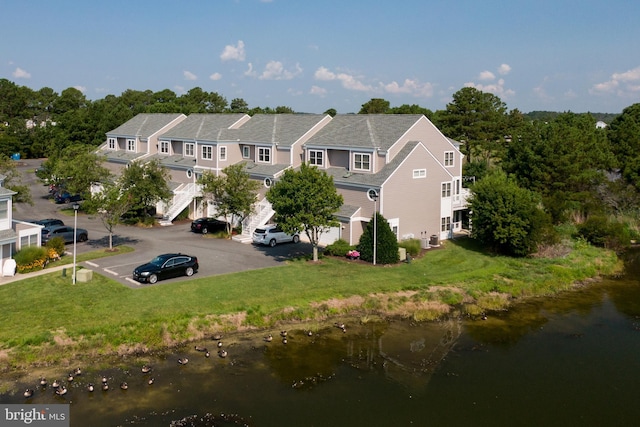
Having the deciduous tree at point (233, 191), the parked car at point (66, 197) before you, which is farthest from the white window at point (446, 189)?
the parked car at point (66, 197)

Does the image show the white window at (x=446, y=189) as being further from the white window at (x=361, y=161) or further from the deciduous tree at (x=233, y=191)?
the deciduous tree at (x=233, y=191)

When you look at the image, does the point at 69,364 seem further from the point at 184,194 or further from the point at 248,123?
the point at 248,123

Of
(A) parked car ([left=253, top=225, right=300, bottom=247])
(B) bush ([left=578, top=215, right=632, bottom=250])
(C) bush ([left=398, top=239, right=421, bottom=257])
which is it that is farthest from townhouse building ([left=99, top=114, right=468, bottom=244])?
(B) bush ([left=578, top=215, right=632, bottom=250])

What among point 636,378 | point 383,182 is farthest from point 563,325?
point 383,182

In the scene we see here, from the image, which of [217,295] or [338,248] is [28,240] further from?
[338,248]

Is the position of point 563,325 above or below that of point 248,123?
below

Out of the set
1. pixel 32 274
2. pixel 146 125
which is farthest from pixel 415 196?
pixel 146 125

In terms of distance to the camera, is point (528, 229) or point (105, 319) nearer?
point (105, 319)
